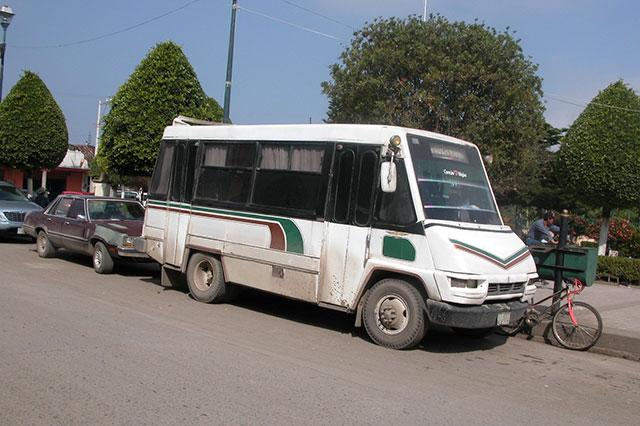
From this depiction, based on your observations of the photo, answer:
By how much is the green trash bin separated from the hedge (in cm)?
820

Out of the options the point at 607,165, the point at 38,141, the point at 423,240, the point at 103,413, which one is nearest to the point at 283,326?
the point at 423,240

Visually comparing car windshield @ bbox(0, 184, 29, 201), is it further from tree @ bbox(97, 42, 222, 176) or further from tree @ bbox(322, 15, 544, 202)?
tree @ bbox(322, 15, 544, 202)

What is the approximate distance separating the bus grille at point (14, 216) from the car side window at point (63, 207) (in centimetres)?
313

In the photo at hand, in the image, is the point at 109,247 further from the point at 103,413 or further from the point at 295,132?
the point at 103,413

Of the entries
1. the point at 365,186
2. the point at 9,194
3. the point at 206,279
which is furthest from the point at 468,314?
the point at 9,194

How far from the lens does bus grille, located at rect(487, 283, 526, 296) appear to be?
7582 mm

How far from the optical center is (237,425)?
15.6 feet

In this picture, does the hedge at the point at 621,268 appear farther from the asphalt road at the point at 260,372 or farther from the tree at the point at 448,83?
the asphalt road at the point at 260,372

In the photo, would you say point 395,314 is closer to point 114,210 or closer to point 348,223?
point 348,223

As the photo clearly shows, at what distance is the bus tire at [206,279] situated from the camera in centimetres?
992

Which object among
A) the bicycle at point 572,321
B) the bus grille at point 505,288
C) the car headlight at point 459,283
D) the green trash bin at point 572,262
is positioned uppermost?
the green trash bin at point 572,262

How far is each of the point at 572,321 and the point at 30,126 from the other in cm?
1876

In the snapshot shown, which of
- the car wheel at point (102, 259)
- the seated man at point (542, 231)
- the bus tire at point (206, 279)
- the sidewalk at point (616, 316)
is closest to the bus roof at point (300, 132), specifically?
the bus tire at point (206, 279)

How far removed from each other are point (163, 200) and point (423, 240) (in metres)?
5.10
